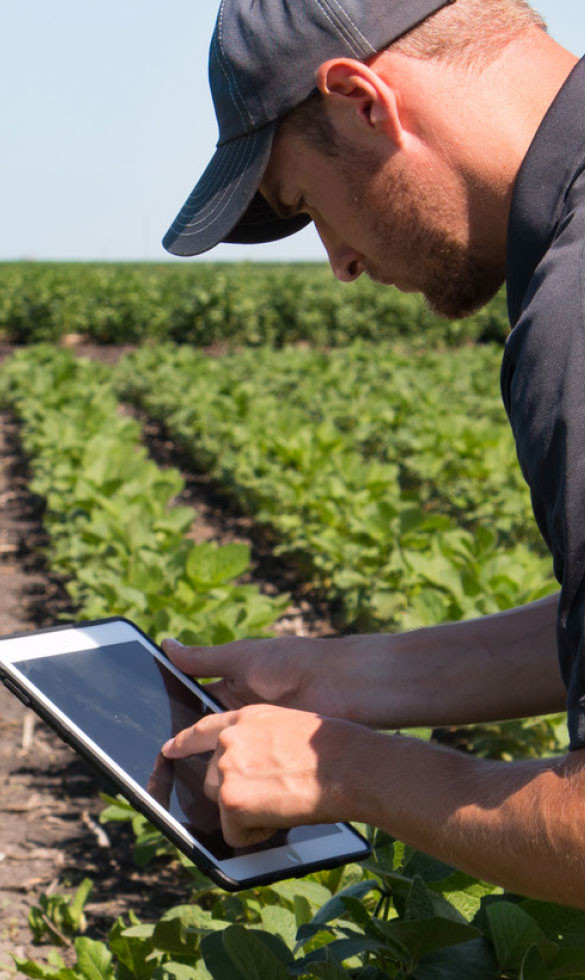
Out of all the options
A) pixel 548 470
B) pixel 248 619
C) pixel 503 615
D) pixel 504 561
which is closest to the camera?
pixel 548 470

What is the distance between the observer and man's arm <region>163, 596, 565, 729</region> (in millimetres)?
1776

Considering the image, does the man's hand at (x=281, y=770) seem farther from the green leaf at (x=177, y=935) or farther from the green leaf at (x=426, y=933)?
the green leaf at (x=177, y=935)

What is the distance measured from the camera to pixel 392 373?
1099 cm

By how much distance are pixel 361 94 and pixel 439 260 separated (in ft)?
0.82

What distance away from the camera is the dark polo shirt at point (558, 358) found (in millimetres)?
1195

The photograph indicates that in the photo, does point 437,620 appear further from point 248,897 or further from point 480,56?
point 480,56

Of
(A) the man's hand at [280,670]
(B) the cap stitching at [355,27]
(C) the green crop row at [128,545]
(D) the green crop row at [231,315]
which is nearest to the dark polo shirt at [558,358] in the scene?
(B) the cap stitching at [355,27]

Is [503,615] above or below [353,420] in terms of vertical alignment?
above

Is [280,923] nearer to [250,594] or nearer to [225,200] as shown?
[225,200]

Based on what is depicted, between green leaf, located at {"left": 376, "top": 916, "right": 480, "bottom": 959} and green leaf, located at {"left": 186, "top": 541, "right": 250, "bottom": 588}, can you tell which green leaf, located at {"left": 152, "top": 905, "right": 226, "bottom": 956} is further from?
green leaf, located at {"left": 186, "top": 541, "right": 250, "bottom": 588}

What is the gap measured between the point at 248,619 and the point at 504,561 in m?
1.07

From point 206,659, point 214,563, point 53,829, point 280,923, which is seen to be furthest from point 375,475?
point 280,923

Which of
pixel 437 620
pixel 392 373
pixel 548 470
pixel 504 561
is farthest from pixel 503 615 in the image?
pixel 392 373

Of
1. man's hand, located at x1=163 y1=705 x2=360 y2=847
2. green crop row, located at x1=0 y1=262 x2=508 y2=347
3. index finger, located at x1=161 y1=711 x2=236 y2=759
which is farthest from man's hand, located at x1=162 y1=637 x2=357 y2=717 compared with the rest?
green crop row, located at x1=0 y1=262 x2=508 y2=347
